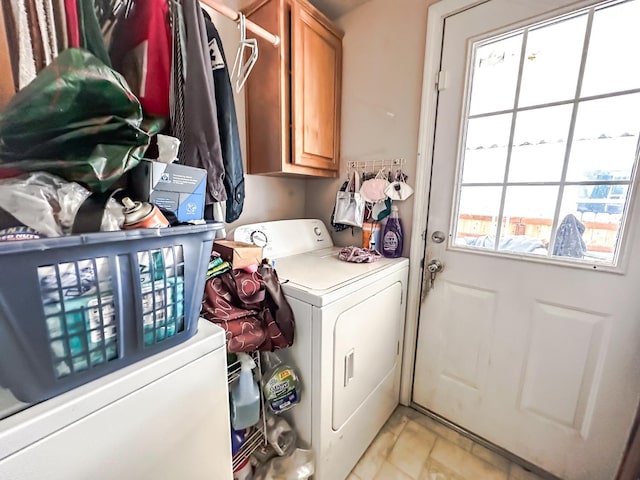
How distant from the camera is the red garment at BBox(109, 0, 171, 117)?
2.93 feet

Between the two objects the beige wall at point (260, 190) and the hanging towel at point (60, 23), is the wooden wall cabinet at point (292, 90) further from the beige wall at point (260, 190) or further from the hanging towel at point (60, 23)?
the hanging towel at point (60, 23)

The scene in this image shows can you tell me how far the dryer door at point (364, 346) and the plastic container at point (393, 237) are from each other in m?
0.22

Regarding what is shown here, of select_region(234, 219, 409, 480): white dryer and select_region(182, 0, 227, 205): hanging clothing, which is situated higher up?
select_region(182, 0, 227, 205): hanging clothing

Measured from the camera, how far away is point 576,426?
1.26 m

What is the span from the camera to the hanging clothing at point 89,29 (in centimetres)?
72

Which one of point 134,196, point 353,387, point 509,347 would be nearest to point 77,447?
point 134,196

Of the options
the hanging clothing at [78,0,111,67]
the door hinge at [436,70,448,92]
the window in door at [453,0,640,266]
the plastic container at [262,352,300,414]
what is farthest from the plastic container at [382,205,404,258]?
the hanging clothing at [78,0,111,67]

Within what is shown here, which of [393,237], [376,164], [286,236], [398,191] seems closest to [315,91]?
[376,164]

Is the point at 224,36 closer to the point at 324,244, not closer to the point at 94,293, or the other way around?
the point at 324,244

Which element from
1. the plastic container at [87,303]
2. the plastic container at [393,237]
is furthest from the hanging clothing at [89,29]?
the plastic container at [393,237]

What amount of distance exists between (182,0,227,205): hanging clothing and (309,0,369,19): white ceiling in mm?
1111

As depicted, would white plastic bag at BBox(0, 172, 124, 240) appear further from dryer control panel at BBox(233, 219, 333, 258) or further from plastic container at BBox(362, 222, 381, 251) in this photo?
plastic container at BBox(362, 222, 381, 251)

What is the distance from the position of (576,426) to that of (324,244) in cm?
170

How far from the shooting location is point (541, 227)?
127 centimetres
